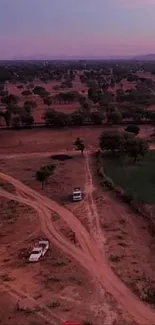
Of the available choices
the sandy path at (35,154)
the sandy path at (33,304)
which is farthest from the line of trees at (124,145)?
the sandy path at (33,304)

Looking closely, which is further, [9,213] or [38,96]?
[38,96]

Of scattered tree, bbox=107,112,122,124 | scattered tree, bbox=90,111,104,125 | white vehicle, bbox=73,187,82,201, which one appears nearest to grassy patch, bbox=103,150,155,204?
white vehicle, bbox=73,187,82,201

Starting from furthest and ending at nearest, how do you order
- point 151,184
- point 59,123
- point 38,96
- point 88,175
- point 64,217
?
point 38,96 < point 59,123 < point 88,175 < point 151,184 < point 64,217

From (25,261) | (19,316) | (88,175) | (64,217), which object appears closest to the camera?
(19,316)

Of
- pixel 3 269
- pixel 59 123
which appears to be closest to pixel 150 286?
pixel 3 269

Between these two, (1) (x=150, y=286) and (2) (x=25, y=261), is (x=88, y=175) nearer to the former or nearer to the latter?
(2) (x=25, y=261)

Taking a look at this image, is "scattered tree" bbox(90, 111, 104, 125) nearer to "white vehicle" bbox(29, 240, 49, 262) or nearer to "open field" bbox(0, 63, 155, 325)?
"open field" bbox(0, 63, 155, 325)
